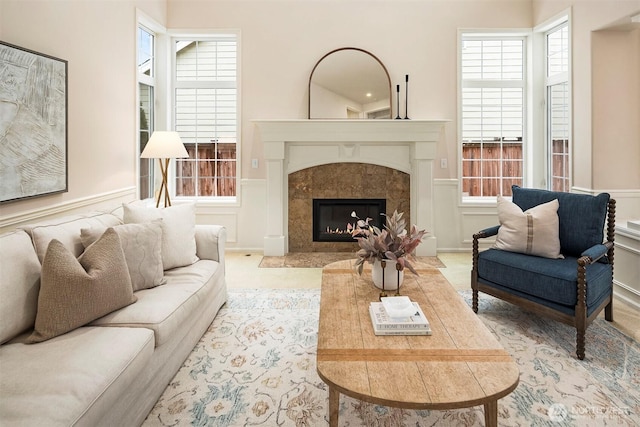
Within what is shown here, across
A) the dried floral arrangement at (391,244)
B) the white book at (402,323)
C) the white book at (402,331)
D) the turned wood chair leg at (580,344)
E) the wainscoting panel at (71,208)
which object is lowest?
the turned wood chair leg at (580,344)

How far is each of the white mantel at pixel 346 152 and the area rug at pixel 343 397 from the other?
6.43ft

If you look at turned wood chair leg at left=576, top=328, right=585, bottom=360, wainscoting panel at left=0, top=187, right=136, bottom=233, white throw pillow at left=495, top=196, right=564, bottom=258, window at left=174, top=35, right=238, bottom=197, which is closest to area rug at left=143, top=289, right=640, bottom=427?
turned wood chair leg at left=576, top=328, right=585, bottom=360

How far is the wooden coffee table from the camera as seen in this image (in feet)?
4.53

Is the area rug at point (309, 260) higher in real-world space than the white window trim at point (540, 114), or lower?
lower

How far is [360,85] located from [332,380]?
13.5 ft

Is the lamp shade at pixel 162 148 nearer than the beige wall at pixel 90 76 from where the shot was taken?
No

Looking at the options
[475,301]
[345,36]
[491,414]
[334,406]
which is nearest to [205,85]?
[345,36]

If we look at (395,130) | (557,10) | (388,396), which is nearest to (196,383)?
(388,396)

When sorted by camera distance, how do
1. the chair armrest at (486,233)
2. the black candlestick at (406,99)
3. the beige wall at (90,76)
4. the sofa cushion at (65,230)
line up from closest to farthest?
the sofa cushion at (65,230) → the beige wall at (90,76) → the chair armrest at (486,233) → the black candlestick at (406,99)

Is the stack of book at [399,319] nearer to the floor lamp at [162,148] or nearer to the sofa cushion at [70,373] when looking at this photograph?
the sofa cushion at [70,373]

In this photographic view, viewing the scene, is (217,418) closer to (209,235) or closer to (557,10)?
(209,235)

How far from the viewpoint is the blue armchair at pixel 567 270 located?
2.45 m

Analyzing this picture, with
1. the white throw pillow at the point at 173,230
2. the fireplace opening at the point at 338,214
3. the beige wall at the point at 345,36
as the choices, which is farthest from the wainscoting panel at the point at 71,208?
the fireplace opening at the point at 338,214

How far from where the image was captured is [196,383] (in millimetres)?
2162
